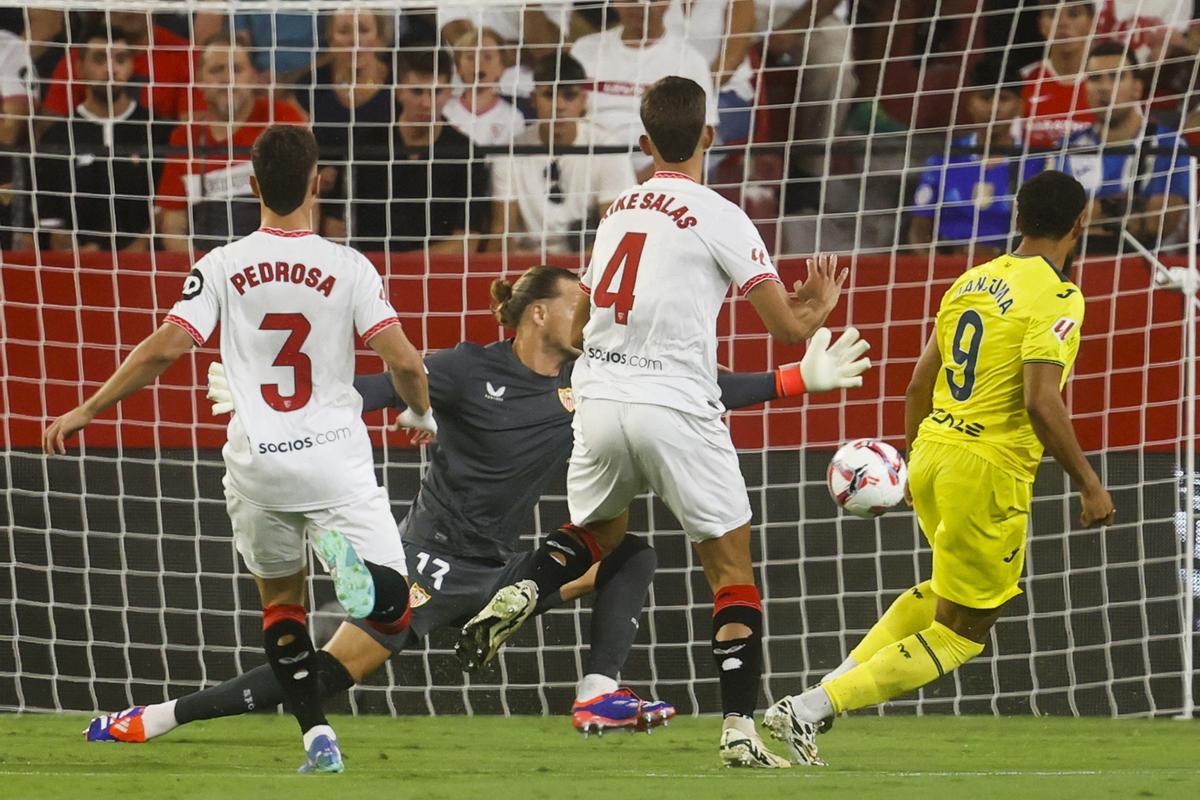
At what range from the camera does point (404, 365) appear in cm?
452

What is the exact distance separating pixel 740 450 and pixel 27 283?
3.14 meters

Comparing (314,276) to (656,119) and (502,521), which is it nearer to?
(656,119)

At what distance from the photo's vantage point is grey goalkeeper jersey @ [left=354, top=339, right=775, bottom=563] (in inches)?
228

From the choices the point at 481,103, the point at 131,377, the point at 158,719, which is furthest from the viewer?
the point at 481,103

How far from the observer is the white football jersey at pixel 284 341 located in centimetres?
441

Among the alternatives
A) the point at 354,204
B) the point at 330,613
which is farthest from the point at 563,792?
the point at 354,204

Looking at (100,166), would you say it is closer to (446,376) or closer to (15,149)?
(15,149)

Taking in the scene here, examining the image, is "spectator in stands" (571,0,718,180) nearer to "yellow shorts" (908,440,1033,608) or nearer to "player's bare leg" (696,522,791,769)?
"yellow shorts" (908,440,1033,608)

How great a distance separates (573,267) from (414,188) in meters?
1.14

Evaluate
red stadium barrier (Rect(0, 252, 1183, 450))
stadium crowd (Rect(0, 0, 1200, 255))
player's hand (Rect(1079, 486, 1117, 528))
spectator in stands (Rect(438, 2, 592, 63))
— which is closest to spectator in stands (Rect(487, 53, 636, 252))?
stadium crowd (Rect(0, 0, 1200, 255))

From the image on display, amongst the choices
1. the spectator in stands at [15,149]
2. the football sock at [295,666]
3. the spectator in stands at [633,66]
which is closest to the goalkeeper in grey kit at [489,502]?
the football sock at [295,666]

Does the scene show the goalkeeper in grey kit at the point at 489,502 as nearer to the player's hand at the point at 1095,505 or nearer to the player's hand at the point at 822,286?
the player's hand at the point at 822,286

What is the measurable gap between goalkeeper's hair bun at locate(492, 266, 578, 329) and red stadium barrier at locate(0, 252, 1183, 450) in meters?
1.31

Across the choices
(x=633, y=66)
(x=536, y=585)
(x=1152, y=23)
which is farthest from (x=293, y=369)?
(x=1152, y=23)
